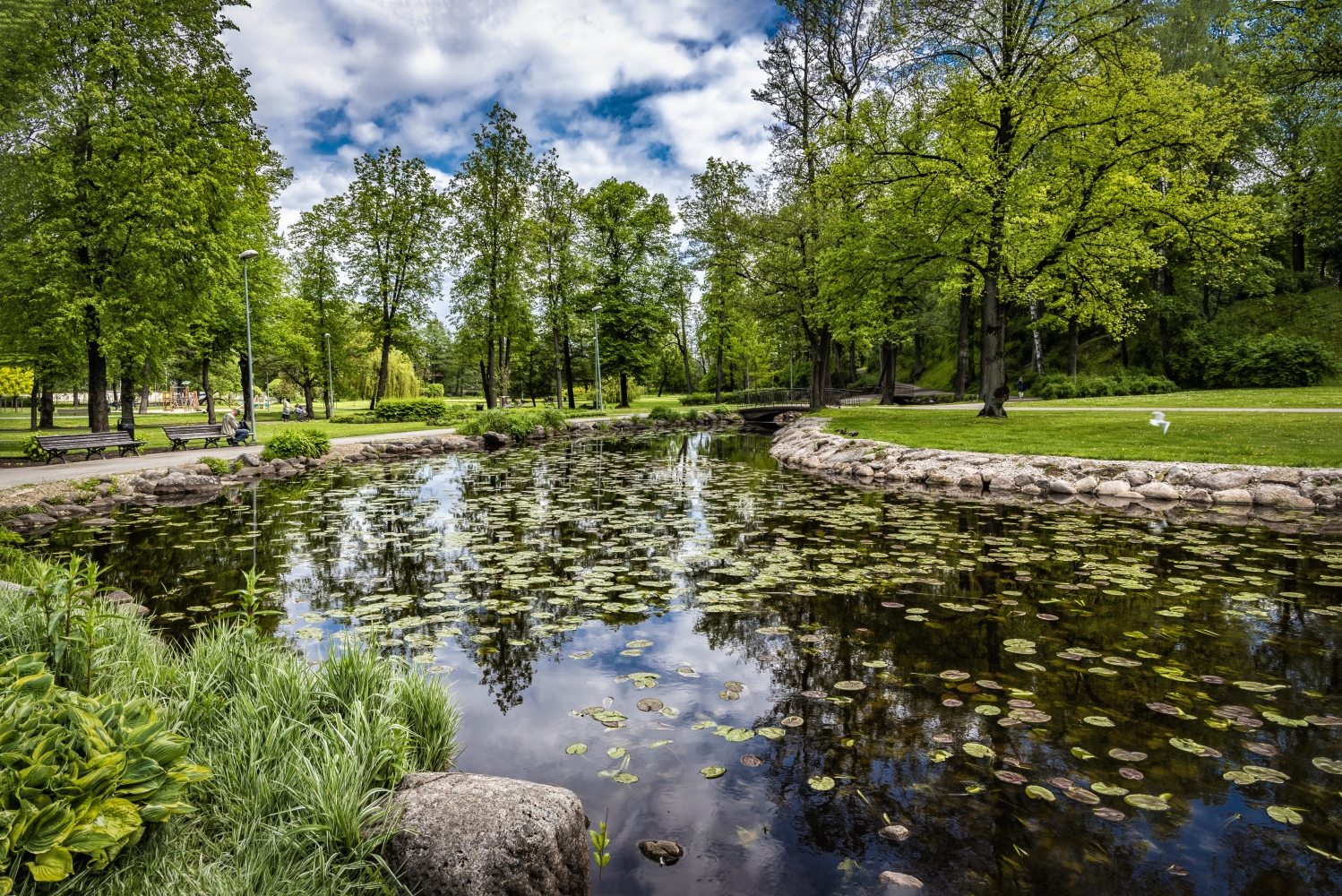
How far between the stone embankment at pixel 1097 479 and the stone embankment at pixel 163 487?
46.6 ft

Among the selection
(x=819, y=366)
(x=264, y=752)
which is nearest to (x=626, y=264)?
(x=819, y=366)

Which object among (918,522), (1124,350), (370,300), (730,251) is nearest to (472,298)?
(370,300)

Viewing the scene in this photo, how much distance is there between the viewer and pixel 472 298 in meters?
35.9

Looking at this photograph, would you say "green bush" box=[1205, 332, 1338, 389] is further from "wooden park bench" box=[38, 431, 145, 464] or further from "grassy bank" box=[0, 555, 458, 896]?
"wooden park bench" box=[38, 431, 145, 464]

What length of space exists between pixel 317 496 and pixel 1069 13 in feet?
75.0

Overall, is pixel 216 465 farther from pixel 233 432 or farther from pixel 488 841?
pixel 488 841

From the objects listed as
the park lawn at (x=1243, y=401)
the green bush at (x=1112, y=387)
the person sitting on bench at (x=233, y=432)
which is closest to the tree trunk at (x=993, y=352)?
the park lawn at (x=1243, y=401)

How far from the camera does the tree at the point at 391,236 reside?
34.7m

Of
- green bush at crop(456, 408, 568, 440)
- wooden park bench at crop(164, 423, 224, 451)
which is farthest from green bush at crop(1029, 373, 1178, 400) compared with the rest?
wooden park bench at crop(164, 423, 224, 451)

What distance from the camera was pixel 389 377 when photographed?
169 feet

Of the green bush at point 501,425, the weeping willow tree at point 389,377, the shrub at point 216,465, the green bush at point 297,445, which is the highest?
the weeping willow tree at point 389,377

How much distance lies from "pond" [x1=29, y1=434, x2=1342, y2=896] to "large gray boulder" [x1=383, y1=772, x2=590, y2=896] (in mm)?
396

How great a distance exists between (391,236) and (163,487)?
26732 mm

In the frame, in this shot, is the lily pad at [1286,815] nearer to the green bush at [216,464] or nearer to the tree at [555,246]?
the green bush at [216,464]
